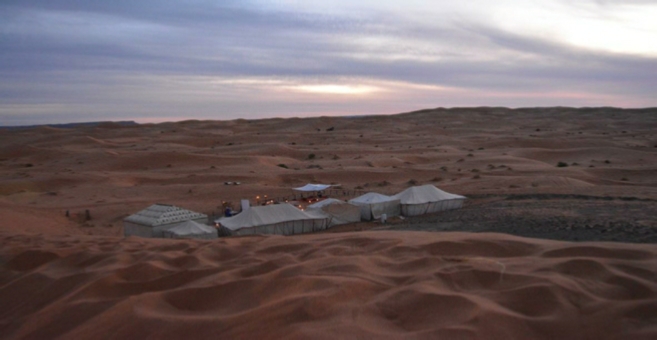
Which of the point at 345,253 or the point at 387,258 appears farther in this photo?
the point at 345,253

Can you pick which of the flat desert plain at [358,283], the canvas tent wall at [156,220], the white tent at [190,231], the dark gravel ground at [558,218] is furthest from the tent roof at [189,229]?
the dark gravel ground at [558,218]

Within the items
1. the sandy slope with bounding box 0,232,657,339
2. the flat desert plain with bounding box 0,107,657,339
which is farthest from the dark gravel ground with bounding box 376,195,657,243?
the sandy slope with bounding box 0,232,657,339

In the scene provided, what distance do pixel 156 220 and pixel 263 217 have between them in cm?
373

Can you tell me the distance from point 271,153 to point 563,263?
159 ft

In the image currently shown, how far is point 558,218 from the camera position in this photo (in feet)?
49.6

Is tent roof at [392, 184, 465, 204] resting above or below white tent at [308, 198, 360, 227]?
above

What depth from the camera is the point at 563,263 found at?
577 cm

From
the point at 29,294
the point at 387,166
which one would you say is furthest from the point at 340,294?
the point at 387,166

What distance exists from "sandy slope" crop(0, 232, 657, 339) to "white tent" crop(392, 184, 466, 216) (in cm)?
1458

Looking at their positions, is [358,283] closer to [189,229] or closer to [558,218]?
[558,218]

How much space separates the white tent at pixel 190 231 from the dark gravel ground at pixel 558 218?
6.80 metres

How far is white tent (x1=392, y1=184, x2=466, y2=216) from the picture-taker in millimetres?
22328

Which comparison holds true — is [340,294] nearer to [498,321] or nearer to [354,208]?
[498,321]

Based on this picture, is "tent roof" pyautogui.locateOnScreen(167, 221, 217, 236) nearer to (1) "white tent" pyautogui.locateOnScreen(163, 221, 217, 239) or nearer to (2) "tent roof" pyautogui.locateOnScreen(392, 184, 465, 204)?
(1) "white tent" pyautogui.locateOnScreen(163, 221, 217, 239)
